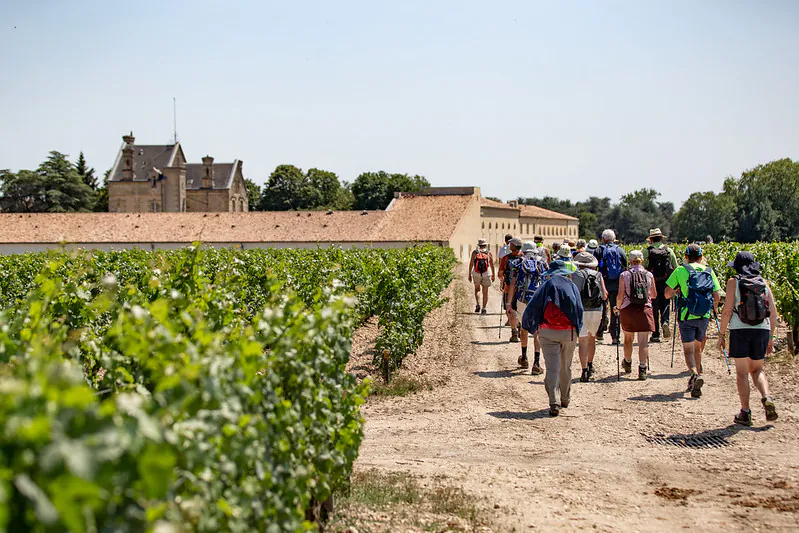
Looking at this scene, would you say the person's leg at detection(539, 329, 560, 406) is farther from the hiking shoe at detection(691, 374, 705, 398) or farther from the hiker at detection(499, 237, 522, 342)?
the hiker at detection(499, 237, 522, 342)

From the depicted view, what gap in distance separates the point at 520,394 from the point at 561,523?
4612mm

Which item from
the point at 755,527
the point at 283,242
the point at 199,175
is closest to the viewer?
the point at 755,527

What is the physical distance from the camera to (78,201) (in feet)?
325

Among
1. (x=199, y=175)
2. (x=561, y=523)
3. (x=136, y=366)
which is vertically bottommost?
(x=561, y=523)

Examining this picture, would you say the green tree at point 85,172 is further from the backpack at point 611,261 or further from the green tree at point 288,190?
the backpack at point 611,261

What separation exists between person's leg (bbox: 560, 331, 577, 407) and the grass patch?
2285mm

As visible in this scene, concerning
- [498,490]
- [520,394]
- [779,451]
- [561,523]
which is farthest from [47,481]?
[520,394]

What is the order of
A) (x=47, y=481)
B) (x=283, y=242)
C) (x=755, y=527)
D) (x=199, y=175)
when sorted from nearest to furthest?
1. (x=47, y=481)
2. (x=755, y=527)
3. (x=283, y=242)
4. (x=199, y=175)

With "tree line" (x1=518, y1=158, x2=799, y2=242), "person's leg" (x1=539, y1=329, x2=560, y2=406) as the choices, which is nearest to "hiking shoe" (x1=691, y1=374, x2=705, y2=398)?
"person's leg" (x1=539, y1=329, x2=560, y2=406)

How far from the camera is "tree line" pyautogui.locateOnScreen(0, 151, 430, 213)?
96.4 meters

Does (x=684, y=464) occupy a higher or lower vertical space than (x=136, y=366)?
lower

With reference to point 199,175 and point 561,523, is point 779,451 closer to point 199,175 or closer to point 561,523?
point 561,523

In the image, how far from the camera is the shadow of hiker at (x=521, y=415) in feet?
29.9

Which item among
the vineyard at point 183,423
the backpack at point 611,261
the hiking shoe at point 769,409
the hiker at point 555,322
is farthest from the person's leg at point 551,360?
the backpack at point 611,261
